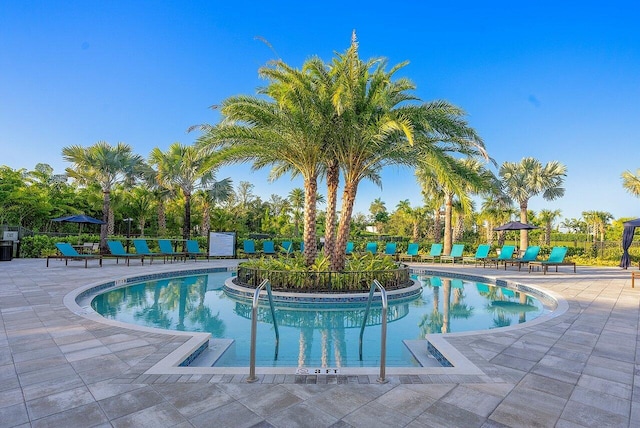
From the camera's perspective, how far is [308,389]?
3062 millimetres

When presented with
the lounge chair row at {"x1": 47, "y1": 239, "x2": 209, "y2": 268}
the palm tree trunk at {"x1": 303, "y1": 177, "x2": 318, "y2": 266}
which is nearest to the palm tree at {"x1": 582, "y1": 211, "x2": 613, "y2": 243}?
the palm tree trunk at {"x1": 303, "y1": 177, "x2": 318, "y2": 266}

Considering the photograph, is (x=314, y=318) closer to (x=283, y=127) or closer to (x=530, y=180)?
(x=283, y=127)

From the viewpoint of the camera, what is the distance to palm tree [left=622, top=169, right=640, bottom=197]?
75.5ft

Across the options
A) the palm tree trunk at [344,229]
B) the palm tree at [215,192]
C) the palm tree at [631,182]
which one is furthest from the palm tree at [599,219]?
the palm tree trunk at [344,229]

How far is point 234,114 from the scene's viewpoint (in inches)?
365

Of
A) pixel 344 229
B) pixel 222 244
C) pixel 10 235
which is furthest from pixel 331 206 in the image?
pixel 10 235

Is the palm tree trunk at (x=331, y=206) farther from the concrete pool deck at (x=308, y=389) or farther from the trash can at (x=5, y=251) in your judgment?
the trash can at (x=5, y=251)

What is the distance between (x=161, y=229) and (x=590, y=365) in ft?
92.6

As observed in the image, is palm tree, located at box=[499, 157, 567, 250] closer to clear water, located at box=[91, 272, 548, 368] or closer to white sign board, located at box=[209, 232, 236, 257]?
clear water, located at box=[91, 272, 548, 368]

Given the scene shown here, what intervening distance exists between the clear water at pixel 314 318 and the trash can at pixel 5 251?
29.7 ft

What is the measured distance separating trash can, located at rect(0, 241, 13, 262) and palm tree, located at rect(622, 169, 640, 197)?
3589 centimetres

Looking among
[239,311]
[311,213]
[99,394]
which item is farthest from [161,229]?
[99,394]

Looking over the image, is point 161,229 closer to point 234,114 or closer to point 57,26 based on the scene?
point 57,26

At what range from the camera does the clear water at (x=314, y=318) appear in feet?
15.6
